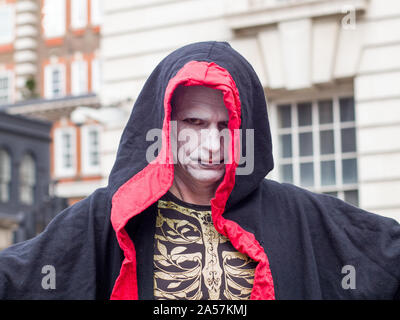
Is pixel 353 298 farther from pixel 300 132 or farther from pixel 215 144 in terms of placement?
pixel 300 132

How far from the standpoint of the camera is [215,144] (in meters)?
2.24

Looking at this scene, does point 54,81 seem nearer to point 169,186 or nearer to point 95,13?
point 95,13

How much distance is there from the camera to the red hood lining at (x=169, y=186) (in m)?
2.19

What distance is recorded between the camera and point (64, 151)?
77.3 feet

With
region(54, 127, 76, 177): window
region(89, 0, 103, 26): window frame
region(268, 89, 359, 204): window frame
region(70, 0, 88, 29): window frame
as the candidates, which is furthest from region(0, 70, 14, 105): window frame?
region(268, 89, 359, 204): window frame

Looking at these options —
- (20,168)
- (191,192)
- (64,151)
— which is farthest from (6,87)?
(191,192)

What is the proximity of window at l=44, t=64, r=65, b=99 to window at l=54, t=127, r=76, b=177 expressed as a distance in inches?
65.1

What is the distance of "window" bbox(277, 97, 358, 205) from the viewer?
7828 millimetres

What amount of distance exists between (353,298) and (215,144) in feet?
2.21

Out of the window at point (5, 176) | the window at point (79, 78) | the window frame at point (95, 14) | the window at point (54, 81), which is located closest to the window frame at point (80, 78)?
the window at point (79, 78)

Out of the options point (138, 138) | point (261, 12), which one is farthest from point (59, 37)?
point (138, 138)

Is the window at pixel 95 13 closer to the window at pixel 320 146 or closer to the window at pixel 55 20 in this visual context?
the window at pixel 55 20

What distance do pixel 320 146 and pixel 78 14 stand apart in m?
17.9

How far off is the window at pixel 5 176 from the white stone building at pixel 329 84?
5.03 metres
